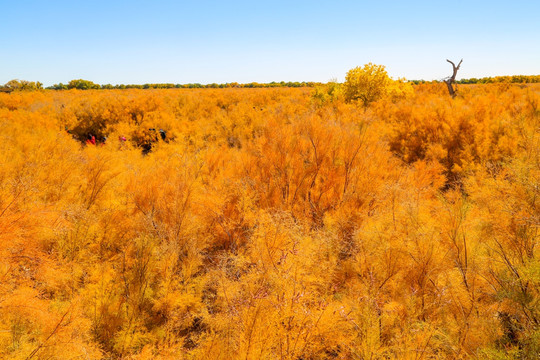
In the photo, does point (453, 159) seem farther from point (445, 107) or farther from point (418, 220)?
point (418, 220)

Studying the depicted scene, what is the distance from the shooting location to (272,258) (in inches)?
112

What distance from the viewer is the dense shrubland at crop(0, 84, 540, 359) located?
2209 millimetres

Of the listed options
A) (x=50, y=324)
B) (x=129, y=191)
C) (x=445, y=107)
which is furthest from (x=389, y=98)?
(x=50, y=324)

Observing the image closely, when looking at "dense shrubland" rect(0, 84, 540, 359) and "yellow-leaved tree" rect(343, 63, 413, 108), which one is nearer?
"dense shrubland" rect(0, 84, 540, 359)

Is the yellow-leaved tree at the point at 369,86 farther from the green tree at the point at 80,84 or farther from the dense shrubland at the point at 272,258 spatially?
the green tree at the point at 80,84

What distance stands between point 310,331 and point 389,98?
13.1 metres

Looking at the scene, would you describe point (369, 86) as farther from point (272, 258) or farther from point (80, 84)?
point (80, 84)

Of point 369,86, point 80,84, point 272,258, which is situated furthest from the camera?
point 80,84

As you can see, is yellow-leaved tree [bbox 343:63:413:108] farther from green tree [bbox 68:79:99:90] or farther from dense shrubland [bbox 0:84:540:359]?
green tree [bbox 68:79:99:90]

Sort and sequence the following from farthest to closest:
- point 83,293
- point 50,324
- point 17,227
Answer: point 83,293, point 17,227, point 50,324

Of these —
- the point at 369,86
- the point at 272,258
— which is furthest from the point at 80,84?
the point at 272,258

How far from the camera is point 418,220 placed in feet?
10.5

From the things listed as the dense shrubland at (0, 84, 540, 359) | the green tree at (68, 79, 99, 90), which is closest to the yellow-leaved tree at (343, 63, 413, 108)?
the dense shrubland at (0, 84, 540, 359)

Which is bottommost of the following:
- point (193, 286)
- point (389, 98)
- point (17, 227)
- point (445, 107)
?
point (193, 286)
